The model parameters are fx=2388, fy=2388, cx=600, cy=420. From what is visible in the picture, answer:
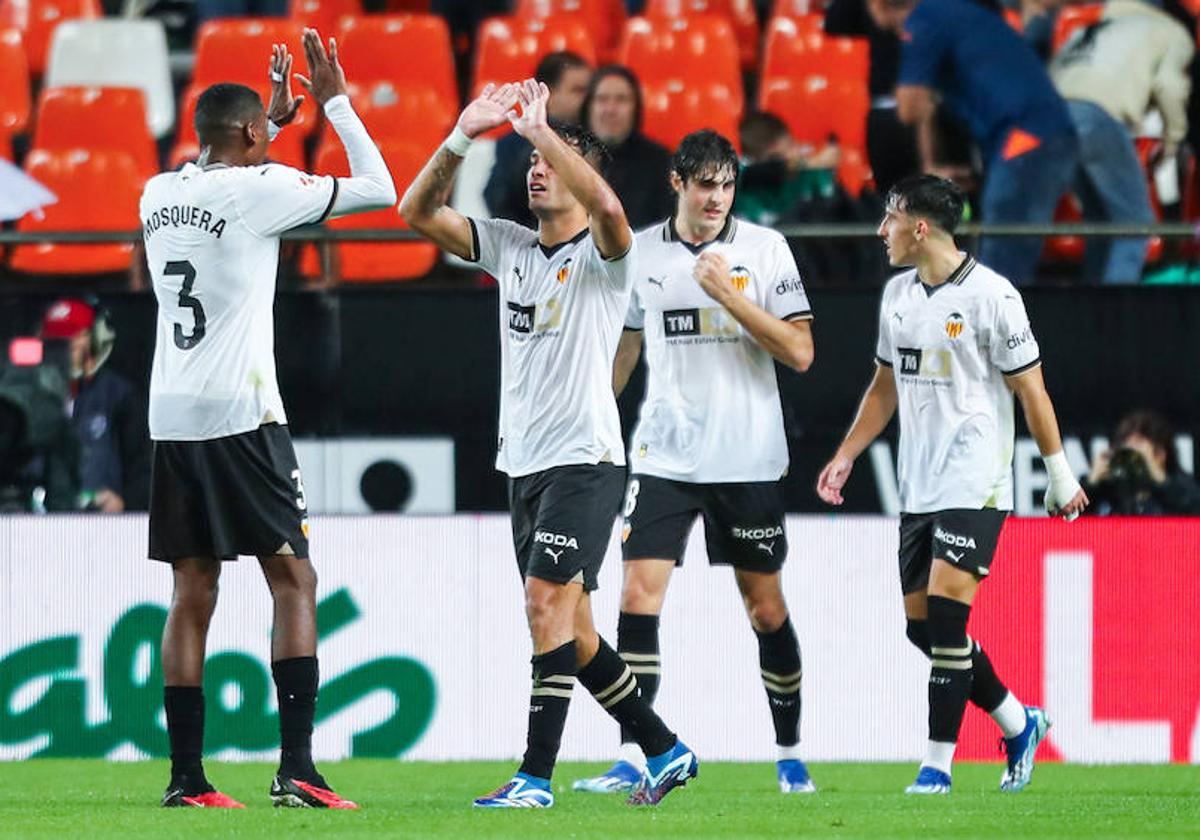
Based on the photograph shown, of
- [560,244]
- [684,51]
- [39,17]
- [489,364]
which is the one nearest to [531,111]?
[560,244]

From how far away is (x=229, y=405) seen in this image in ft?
22.8

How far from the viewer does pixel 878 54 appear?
43.6ft

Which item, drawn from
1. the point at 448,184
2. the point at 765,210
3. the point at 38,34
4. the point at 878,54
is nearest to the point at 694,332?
the point at 448,184

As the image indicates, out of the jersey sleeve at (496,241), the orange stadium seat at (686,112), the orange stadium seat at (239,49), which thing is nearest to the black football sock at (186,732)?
the jersey sleeve at (496,241)

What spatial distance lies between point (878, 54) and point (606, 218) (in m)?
6.74

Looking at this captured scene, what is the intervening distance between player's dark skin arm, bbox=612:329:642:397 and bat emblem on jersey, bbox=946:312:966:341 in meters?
1.11

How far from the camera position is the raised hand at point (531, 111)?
6.78 meters

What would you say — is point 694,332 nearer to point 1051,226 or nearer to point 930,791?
point 930,791

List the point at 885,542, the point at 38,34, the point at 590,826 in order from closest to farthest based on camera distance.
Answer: the point at 590,826 → the point at 885,542 → the point at 38,34

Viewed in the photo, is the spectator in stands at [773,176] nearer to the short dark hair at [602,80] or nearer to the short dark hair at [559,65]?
the short dark hair at [602,80]

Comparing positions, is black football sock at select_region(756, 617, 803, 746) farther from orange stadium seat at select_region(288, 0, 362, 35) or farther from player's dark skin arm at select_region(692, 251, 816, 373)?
orange stadium seat at select_region(288, 0, 362, 35)

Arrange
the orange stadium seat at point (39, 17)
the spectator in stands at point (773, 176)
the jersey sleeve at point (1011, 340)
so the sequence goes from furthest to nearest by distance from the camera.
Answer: the orange stadium seat at point (39, 17) → the spectator in stands at point (773, 176) → the jersey sleeve at point (1011, 340)

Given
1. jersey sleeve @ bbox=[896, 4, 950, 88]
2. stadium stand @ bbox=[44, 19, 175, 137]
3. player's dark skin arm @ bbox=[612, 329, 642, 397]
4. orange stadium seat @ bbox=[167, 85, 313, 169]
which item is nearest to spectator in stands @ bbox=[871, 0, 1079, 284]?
jersey sleeve @ bbox=[896, 4, 950, 88]

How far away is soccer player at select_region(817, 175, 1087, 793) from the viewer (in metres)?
8.00
